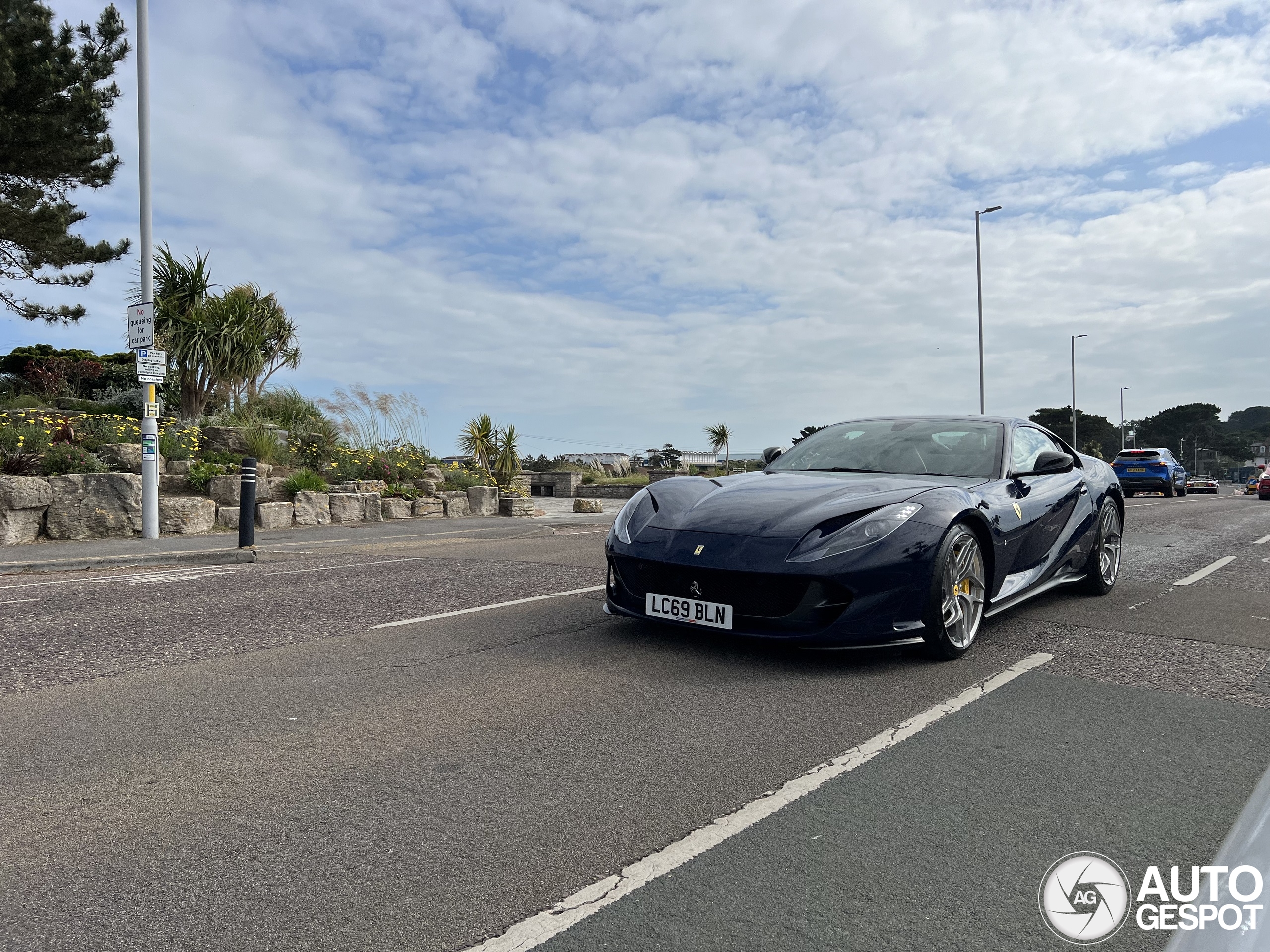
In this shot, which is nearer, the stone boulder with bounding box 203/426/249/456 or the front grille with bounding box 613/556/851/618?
the front grille with bounding box 613/556/851/618

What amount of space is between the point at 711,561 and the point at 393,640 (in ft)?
6.35

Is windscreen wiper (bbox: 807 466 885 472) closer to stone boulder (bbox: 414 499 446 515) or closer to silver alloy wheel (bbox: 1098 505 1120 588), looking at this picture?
silver alloy wheel (bbox: 1098 505 1120 588)

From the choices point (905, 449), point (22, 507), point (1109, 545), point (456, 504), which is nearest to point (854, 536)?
point (905, 449)

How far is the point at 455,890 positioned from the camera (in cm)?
204

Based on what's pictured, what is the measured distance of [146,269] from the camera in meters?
11.3

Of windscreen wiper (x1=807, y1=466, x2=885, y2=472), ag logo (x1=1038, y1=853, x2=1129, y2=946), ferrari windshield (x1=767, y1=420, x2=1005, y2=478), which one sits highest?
ferrari windshield (x1=767, y1=420, x2=1005, y2=478)

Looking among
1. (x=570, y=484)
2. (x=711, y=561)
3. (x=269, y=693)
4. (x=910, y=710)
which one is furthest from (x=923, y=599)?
(x=570, y=484)

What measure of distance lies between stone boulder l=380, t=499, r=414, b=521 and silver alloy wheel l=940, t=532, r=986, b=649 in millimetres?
12211

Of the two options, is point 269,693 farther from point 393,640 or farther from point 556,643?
point 556,643

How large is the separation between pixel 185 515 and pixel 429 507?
481 cm

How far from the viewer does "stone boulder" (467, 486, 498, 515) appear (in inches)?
671

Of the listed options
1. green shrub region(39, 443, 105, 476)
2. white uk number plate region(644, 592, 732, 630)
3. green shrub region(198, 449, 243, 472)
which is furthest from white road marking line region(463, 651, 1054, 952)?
green shrub region(198, 449, 243, 472)

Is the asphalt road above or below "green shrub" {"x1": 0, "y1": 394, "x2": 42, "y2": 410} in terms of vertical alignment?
below

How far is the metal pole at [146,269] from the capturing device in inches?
426
